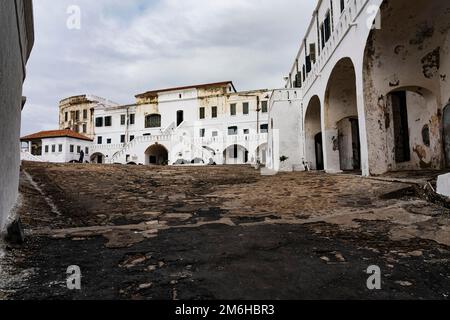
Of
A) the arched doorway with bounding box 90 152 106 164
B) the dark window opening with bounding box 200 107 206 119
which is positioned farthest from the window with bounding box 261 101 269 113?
the arched doorway with bounding box 90 152 106 164

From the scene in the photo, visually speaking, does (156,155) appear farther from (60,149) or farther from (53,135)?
(53,135)

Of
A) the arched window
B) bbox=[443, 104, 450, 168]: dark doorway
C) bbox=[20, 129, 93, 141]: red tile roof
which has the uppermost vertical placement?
the arched window

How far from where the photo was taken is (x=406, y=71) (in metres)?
8.96

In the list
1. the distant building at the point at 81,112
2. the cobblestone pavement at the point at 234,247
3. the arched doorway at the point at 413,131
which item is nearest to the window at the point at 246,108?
the distant building at the point at 81,112

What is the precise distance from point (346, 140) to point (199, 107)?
81.2ft

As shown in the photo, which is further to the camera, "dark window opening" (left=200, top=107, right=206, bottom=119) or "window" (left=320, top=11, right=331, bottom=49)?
"dark window opening" (left=200, top=107, right=206, bottom=119)

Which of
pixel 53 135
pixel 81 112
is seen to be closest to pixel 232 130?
pixel 53 135

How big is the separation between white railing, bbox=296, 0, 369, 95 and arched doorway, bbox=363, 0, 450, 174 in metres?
1.28

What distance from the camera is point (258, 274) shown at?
2.30 meters

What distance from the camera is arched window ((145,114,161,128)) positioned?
3953 centimetres

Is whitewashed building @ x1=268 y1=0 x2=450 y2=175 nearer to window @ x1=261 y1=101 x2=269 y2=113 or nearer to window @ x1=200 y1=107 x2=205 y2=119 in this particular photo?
window @ x1=261 y1=101 x2=269 y2=113

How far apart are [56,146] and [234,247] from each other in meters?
42.2

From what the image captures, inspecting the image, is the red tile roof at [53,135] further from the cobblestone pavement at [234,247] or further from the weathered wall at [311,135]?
the cobblestone pavement at [234,247]
